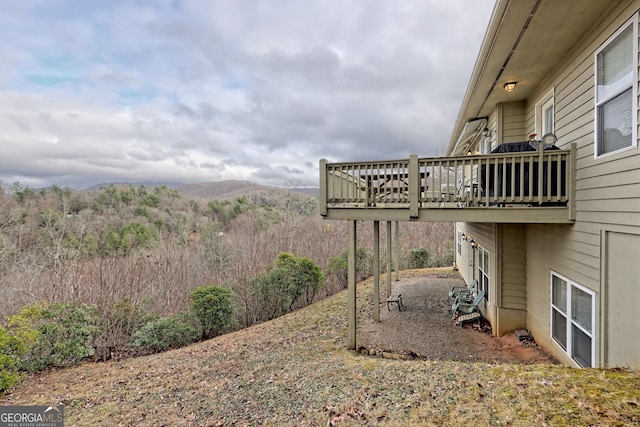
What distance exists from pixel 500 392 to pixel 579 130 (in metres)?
3.92

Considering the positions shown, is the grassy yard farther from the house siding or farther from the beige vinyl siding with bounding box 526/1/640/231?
the beige vinyl siding with bounding box 526/1/640/231

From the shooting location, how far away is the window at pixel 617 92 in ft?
11.1

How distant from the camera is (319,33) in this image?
14.4 meters

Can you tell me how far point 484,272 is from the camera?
8812 mm

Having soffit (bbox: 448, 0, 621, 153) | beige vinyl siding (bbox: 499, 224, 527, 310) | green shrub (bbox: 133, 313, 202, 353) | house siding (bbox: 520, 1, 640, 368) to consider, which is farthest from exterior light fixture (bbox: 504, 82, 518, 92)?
green shrub (bbox: 133, 313, 202, 353)

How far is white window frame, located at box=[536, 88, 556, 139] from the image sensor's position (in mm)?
5551

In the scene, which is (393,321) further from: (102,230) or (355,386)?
(102,230)

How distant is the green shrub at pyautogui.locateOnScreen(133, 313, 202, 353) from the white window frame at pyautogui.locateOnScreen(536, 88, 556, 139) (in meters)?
10.1

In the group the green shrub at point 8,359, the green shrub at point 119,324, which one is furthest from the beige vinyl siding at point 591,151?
the green shrub at point 119,324

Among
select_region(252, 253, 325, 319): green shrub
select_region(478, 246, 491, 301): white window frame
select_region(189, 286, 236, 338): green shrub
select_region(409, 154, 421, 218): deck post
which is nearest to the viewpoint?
select_region(409, 154, 421, 218): deck post

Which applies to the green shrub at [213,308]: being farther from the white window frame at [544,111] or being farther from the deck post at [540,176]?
the white window frame at [544,111]

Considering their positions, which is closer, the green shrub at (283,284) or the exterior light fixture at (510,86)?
the exterior light fixture at (510,86)

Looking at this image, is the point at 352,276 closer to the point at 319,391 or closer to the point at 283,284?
the point at 319,391

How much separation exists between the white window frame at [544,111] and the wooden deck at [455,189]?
58.8 inches
